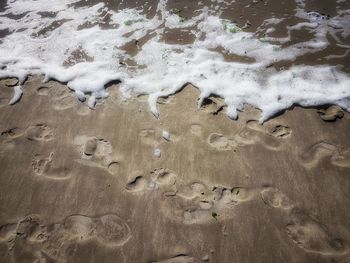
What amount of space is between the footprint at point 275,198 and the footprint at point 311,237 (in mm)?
92

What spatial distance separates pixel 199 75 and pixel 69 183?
1.79 m

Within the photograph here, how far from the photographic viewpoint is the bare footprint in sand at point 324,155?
95.9 inches

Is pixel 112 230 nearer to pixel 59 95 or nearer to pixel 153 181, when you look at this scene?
pixel 153 181

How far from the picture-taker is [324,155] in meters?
2.48

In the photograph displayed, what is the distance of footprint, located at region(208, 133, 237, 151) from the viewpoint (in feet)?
8.60

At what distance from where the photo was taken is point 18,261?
2.12m

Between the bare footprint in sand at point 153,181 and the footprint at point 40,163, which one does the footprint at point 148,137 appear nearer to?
the bare footprint in sand at point 153,181

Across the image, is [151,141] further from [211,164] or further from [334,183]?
[334,183]

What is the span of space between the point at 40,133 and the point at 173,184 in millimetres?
1458

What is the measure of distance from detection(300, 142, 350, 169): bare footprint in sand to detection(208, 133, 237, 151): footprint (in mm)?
603

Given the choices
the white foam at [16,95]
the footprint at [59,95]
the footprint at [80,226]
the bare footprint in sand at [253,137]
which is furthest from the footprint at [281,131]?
the white foam at [16,95]

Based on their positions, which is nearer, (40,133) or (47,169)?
(47,169)

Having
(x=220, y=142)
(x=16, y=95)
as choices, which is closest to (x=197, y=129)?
(x=220, y=142)

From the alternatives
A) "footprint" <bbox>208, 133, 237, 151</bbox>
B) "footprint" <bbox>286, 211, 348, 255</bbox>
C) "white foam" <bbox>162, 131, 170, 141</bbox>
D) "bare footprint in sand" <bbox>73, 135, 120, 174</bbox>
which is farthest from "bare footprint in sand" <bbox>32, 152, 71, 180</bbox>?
"footprint" <bbox>286, 211, 348, 255</bbox>
